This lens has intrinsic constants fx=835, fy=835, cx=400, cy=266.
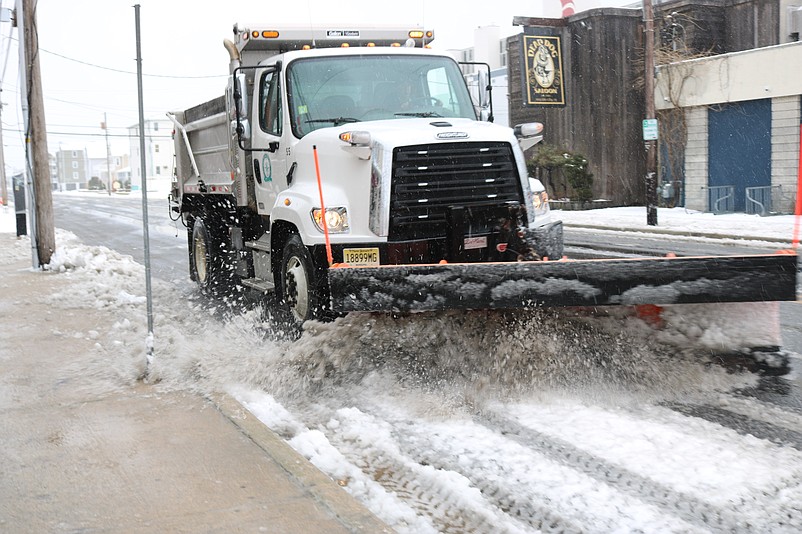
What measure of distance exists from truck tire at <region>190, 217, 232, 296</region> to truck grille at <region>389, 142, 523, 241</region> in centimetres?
516

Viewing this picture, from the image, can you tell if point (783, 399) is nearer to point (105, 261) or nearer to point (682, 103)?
point (105, 261)

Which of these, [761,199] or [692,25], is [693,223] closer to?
[761,199]

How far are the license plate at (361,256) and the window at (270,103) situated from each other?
206cm

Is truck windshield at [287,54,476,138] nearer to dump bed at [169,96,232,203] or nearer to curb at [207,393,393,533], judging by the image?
dump bed at [169,96,232,203]

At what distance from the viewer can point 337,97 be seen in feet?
26.2

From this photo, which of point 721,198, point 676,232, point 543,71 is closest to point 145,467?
point 676,232

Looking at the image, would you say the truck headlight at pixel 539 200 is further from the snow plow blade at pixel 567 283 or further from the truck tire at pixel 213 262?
the truck tire at pixel 213 262

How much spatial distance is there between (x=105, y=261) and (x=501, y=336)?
1107 centimetres

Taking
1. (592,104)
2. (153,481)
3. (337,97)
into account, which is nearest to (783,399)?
(153,481)

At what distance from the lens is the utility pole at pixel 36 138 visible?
49.5ft

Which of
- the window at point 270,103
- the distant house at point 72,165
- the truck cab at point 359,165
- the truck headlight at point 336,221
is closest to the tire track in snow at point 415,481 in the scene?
the truck cab at point 359,165

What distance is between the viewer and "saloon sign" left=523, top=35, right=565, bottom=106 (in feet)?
99.9

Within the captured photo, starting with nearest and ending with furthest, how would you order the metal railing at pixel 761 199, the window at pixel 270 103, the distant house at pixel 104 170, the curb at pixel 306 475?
the curb at pixel 306 475 → the window at pixel 270 103 → the metal railing at pixel 761 199 → the distant house at pixel 104 170

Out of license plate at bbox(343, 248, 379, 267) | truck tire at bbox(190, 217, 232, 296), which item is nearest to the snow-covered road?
license plate at bbox(343, 248, 379, 267)
